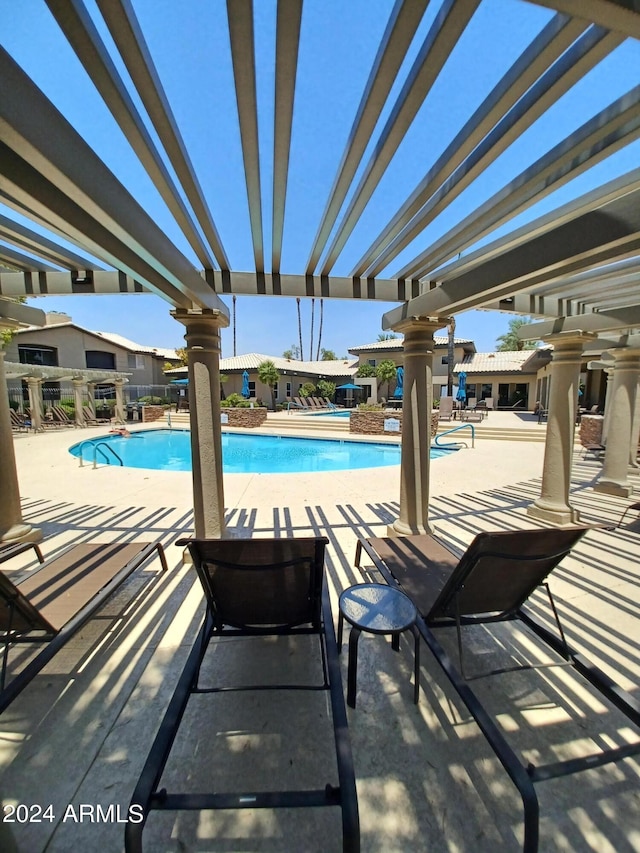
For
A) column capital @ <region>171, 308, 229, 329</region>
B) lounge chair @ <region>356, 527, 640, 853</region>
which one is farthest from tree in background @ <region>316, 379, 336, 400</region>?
lounge chair @ <region>356, 527, 640, 853</region>

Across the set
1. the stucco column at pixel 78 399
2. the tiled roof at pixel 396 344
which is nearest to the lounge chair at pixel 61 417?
the stucco column at pixel 78 399

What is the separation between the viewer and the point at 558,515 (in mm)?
5156

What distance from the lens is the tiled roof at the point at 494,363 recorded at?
82.3ft

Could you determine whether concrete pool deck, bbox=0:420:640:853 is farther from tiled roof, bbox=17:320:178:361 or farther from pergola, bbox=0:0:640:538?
tiled roof, bbox=17:320:178:361

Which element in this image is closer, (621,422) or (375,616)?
(375,616)

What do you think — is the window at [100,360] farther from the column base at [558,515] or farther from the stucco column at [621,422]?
the stucco column at [621,422]

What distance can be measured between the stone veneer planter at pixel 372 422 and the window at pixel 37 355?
2379 cm

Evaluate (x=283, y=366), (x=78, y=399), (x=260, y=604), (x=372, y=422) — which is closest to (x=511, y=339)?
(x=283, y=366)

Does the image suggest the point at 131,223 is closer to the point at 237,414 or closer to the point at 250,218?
the point at 250,218

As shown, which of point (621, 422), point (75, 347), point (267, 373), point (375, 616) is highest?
point (75, 347)

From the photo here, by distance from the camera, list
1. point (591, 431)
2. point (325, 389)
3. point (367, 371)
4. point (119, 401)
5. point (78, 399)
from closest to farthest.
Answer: point (591, 431) → point (78, 399) → point (119, 401) → point (367, 371) → point (325, 389)

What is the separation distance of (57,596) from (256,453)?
12.3 m

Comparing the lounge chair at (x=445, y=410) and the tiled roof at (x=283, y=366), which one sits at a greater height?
the tiled roof at (x=283, y=366)

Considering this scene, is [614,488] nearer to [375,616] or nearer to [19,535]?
[375,616]
